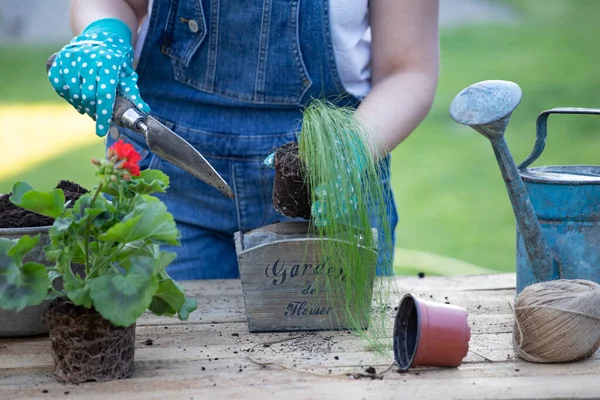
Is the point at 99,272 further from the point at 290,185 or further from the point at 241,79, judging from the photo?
the point at 241,79

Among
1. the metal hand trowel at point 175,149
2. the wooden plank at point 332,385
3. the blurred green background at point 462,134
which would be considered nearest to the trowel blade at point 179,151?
the metal hand trowel at point 175,149

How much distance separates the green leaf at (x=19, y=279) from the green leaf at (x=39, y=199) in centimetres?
6

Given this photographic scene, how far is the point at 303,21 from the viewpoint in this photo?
5.26 feet

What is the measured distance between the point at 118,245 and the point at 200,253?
67cm

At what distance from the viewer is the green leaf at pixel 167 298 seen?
1.09 m

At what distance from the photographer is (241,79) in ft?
5.39

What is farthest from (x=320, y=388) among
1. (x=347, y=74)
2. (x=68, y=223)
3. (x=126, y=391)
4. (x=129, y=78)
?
(x=347, y=74)

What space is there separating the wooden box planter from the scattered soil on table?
241mm

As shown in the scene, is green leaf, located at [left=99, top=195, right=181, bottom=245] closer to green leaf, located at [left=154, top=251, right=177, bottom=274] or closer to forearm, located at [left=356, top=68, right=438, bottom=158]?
green leaf, located at [left=154, top=251, right=177, bottom=274]

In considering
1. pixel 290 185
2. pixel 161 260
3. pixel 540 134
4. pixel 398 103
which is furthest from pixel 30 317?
pixel 540 134

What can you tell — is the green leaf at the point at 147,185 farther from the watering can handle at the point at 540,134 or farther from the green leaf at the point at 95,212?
the watering can handle at the point at 540,134

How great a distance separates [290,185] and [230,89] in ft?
1.54

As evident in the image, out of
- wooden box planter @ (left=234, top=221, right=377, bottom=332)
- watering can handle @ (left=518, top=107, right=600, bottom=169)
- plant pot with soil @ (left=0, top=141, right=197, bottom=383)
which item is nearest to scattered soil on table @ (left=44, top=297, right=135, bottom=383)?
plant pot with soil @ (left=0, top=141, right=197, bottom=383)

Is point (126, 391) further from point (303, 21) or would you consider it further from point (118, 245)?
point (303, 21)
